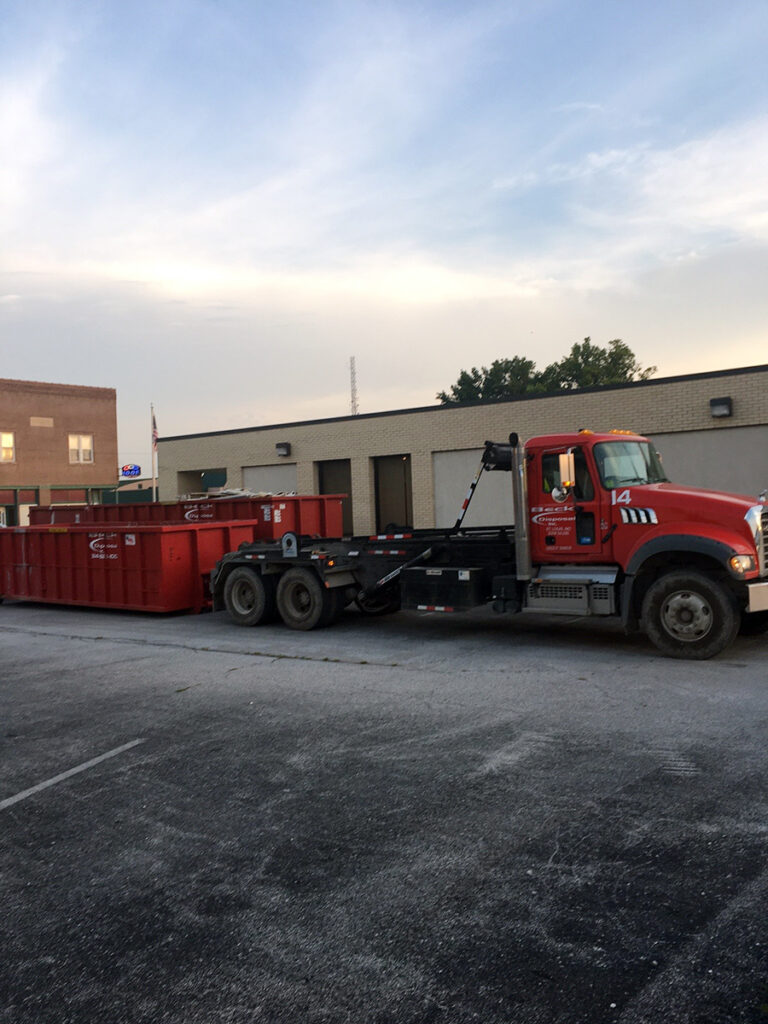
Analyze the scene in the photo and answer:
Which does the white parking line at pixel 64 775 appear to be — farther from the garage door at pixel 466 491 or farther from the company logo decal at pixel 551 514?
the garage door at pixel 466 491

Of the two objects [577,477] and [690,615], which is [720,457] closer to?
[577,477]

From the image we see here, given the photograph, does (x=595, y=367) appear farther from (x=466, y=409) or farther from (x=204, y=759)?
(x=204, y=759)

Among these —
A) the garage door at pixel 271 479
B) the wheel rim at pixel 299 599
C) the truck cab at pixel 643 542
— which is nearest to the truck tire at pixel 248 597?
the wheel rim at pixel 299 599

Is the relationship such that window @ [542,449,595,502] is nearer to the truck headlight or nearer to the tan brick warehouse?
the truck headlight

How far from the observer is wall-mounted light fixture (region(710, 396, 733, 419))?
20281mm

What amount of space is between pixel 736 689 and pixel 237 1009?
6.55m

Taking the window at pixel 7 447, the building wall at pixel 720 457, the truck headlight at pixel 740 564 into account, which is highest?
the window at pixel 7 447

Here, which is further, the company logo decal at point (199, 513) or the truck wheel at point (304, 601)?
the company logo decal at point (199, 513)

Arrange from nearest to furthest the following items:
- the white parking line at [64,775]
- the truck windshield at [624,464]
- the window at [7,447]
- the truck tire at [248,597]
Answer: the white parking line at [64,775] → the truck windshield at [624,464] → the truck tire at [248,597] → the window at [7,447]

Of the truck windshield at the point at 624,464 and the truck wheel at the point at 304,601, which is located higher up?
the truck windshield at the point at 624,464

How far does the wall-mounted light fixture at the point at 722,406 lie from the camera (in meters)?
20.3

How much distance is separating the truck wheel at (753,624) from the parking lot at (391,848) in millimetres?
1599

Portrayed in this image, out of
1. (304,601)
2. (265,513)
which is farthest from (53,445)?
(304,601)

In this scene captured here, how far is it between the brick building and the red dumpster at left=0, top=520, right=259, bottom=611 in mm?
26025
